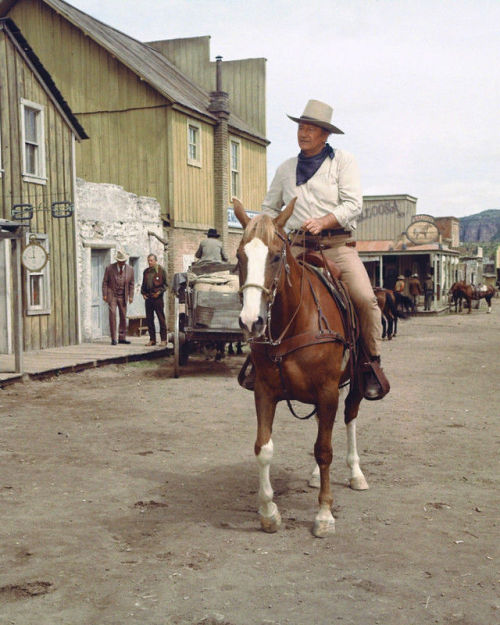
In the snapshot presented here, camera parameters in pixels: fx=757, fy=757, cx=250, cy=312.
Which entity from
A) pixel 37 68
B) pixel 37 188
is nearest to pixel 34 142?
pixel 37 188

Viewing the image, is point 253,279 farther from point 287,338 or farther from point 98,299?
point 98,299

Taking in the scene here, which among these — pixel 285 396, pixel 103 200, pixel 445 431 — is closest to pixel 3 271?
pixel 103 200

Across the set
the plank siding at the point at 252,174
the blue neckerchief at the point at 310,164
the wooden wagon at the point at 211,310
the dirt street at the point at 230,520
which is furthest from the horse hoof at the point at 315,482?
the plank siding at the point at 252,174

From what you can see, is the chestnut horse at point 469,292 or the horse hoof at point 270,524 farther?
the chestnut horse at point 469,292

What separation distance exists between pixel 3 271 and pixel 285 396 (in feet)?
38.9

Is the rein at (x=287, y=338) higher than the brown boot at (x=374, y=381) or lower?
higher

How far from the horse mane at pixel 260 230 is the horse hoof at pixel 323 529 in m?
1.83

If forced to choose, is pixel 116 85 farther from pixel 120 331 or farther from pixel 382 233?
pixel 382 233

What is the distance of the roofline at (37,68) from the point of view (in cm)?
1571

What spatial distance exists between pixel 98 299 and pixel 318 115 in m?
14.3

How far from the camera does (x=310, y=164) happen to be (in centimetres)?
569

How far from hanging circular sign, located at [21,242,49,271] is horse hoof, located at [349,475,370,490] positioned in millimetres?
10117

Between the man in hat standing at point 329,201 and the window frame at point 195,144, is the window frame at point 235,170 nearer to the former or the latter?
the window frame at point 195,144

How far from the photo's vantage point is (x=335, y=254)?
5.88 meters
